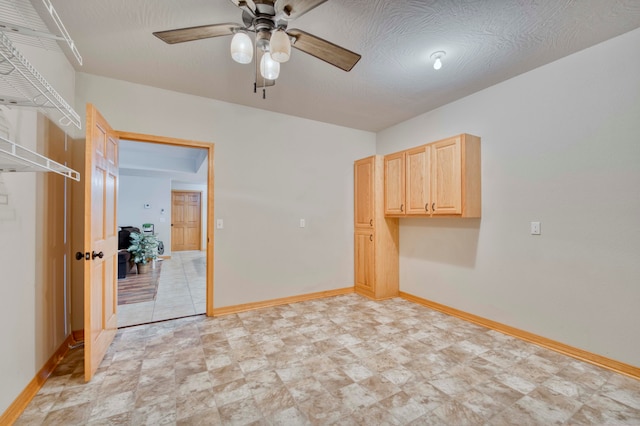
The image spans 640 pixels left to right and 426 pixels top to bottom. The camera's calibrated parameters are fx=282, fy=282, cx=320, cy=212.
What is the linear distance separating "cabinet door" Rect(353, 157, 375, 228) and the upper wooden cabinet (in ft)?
1.14

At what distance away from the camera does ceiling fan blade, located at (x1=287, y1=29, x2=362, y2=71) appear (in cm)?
172

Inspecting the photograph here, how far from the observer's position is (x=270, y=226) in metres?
3.74

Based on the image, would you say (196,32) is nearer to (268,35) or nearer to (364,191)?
(268,35)

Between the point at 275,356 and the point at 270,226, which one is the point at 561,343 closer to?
the point at 275,356

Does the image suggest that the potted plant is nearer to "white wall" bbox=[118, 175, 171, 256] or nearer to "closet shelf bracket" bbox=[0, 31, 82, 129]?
"white wall" bbox=[118, 175, 171, 256]

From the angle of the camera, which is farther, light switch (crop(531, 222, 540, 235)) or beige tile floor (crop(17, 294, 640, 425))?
light switch (crop(531, 222, 540, 235))

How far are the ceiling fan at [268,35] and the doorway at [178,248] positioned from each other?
175 centimetres

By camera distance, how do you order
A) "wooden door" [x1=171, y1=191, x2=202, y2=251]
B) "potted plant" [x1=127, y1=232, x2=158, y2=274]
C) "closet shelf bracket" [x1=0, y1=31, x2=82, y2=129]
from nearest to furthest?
"closet shelf bracket" [x1=0, y1=31, x2=82, y2=129], "potted plant" [x1=127, y1=232, x2=158, y2=274], "wooden door" [x1=171, y1=191, x2=202, y2=251]

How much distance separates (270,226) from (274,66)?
7.19 feet

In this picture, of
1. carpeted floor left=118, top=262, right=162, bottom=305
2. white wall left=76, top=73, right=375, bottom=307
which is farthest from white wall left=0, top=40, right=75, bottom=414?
carpeted floor left=118, top=262, right=162, bottom=305

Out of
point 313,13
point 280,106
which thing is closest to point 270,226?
point 280,106

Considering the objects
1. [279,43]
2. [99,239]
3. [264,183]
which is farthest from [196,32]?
[264,183]

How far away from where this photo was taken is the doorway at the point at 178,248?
333cm

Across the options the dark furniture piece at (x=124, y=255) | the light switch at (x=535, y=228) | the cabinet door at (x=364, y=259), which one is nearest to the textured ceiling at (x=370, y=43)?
the light switch at (x=535, y=228)
